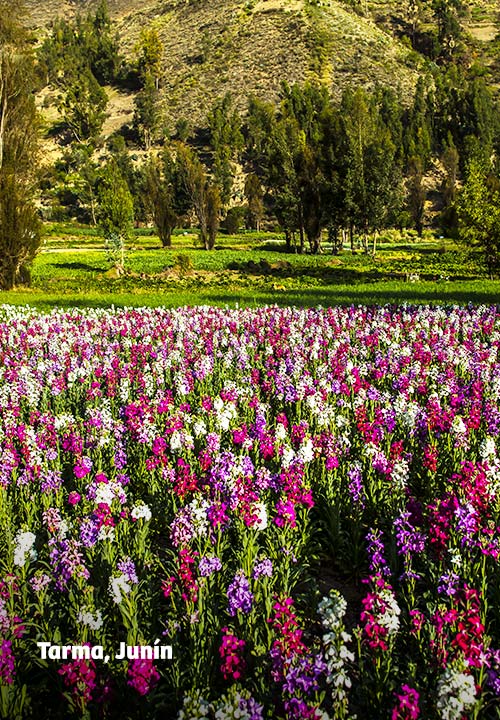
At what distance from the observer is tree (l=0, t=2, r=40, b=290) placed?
29609 millimetres

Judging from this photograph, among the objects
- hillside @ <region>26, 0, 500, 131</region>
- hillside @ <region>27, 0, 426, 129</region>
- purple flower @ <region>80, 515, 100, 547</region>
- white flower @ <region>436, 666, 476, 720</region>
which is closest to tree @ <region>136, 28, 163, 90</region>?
hillside @ <region>27, 0, 426, 129</region>

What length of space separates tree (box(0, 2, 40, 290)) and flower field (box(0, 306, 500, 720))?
874 inches

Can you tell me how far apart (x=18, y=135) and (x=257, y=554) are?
34.9 m

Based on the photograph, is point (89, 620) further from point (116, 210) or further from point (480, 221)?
point (116, 210)

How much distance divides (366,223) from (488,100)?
276 feet

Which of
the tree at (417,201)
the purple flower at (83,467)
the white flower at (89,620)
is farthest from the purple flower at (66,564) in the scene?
the tree at (417,201)

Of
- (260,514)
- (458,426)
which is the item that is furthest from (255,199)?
(260,514)

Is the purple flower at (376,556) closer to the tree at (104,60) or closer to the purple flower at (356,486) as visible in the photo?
the purple flower at (356,486)

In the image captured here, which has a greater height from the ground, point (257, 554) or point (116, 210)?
point (116, 210)

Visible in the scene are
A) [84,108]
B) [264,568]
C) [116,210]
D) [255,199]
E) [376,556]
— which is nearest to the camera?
[264,568]

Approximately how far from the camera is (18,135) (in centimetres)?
3322

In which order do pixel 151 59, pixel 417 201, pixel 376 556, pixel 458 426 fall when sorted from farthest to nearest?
pixel 151 59 → pixel 417 201 → pixel 458 426 → pixel 376 556

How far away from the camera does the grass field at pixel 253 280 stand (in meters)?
22.7

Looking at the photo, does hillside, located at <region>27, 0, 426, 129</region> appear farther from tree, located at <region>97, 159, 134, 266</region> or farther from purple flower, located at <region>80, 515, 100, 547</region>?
purple flower, located at <region>80, 515, 100, 547</region>
